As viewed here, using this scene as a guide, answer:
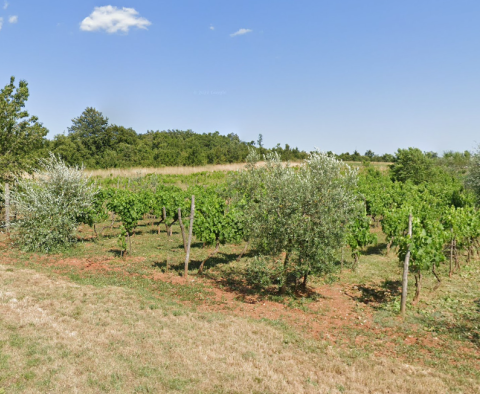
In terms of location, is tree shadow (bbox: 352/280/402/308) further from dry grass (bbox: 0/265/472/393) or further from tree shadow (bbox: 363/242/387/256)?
tree shadow (bbox: 363/242/387/256)

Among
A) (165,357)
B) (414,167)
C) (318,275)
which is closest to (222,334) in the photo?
(165,357)

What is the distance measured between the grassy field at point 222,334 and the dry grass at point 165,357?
0.03 metres

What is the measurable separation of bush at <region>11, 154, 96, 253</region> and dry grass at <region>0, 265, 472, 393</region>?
769 cm

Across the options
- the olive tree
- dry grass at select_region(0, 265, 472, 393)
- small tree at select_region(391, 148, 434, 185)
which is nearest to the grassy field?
dry grass at select_region(0, 265, 472, 393)

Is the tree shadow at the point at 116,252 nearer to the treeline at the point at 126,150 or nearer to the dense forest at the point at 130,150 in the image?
the dense forest at the point at 130,150

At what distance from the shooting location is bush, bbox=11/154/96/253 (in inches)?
683

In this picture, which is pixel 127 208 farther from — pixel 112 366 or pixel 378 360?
pixel 378 360

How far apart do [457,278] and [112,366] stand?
46.1ft

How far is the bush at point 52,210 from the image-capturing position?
17344 millimetres

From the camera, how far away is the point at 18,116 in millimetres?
25781

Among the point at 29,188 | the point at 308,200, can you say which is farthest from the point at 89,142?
the point at 308,200

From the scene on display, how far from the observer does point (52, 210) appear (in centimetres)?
1784

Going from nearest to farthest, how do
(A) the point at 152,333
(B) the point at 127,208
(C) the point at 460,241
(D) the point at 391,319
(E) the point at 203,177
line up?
(A) the point at 152,333, (D) the point at 391,319, (C) the point at 460,241, (B) the point at 127,208, (E) the point at 203,177

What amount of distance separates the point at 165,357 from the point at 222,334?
5.82 feet
